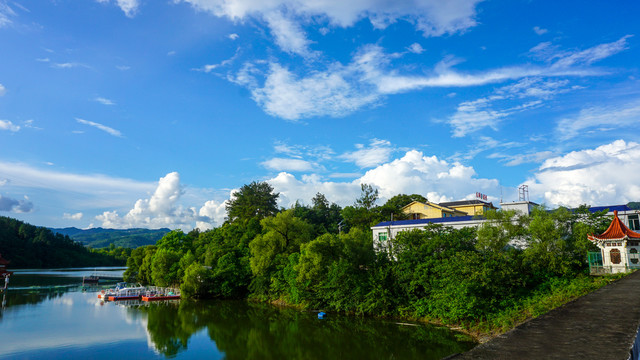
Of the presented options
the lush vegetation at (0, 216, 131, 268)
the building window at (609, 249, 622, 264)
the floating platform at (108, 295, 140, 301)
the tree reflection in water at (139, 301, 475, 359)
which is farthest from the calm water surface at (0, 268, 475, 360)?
the lush vegetation at (0, 216, 131, 268)

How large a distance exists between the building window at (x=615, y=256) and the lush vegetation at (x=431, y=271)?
183 centimetres

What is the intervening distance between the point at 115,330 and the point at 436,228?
28.8 meters

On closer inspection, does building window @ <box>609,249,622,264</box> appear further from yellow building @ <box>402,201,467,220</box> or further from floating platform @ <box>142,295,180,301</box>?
floating platform @ <box>142,295,180,301</box>

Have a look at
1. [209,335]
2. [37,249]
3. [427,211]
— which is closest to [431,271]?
[209,335]

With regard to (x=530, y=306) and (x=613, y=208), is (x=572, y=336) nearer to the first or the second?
(x=530, y=306)

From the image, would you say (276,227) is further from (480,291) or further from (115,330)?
(480,291)

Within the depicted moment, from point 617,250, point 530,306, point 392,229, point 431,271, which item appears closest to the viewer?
point 530,306

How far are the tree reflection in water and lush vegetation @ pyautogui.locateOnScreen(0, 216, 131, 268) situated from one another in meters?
111

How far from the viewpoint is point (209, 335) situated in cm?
3005

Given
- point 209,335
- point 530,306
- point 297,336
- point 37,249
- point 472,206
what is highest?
point 472,206

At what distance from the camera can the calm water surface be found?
949 inches

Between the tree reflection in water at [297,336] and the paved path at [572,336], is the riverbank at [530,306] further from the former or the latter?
the paved path at [572,336]

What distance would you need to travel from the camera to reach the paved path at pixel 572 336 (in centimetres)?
495

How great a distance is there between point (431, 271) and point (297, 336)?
11.8 metres
